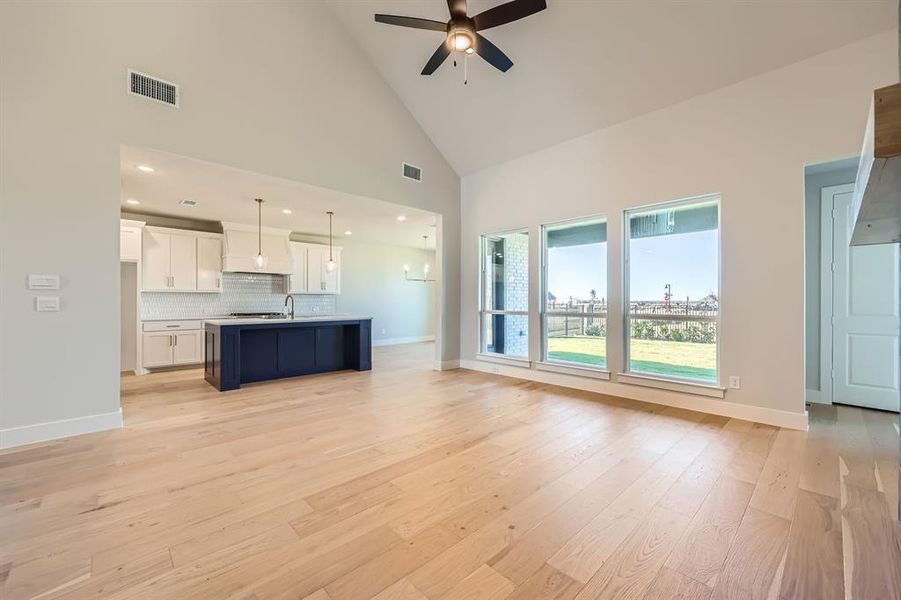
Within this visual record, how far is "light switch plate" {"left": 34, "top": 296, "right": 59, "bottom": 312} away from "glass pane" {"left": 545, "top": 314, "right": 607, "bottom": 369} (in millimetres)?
5285

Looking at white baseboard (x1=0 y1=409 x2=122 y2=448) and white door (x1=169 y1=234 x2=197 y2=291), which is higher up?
white door (x1=169 y1=234 x2=197 y2=291)

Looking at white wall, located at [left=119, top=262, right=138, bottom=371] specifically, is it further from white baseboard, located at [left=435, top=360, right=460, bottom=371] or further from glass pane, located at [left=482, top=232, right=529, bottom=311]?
glass pane, located at [left=482, top=232, right=529, bottom=311]

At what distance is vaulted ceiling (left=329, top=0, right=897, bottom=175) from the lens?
3.11 m

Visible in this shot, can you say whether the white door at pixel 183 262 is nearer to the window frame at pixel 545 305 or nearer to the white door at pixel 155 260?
the white door at pixel 155 260

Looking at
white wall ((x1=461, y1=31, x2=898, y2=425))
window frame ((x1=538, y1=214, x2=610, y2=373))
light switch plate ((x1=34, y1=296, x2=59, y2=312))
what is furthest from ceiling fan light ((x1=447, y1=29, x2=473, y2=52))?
light switch plate ((x1=34, y1=296, x2=59, y2=312))

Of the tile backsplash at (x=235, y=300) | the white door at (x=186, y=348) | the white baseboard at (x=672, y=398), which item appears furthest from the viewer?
the tile backsplash at (x=235, y=300)

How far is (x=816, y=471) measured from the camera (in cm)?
248

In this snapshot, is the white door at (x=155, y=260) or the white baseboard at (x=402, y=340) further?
the white baseboard at (x=402, y=340)

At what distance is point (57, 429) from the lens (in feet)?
10.1

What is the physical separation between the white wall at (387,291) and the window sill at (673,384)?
678 cm

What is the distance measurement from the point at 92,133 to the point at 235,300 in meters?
4.74

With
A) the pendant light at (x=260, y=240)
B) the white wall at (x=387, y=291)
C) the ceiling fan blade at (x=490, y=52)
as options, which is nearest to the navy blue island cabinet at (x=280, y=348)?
the pendant light at (x=260, y=240)

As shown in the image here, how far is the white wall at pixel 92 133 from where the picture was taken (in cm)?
293

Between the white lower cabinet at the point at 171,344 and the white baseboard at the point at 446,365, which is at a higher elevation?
the white lower cabinet at the point at 171,344
